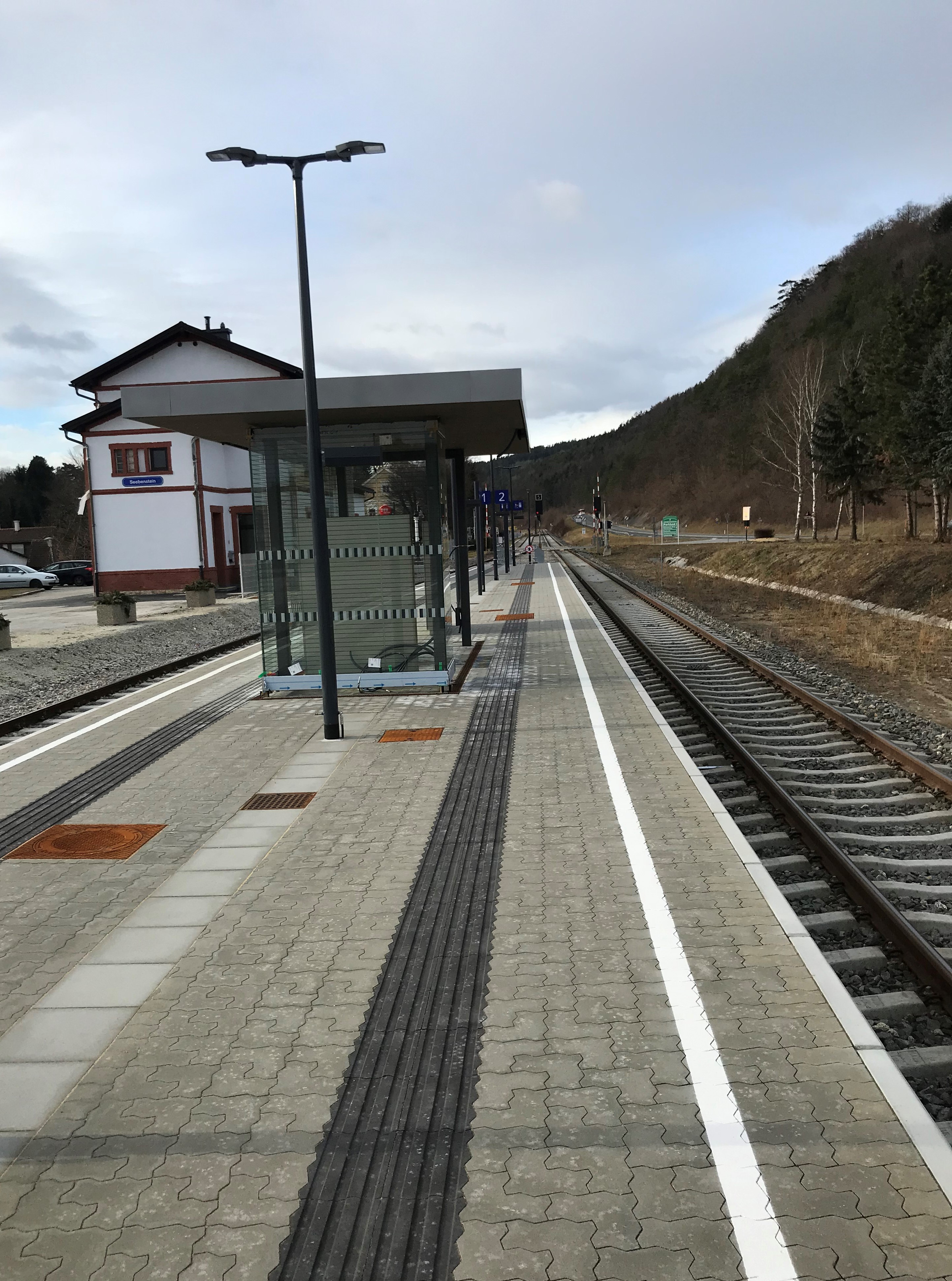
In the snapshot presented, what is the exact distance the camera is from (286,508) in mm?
12961

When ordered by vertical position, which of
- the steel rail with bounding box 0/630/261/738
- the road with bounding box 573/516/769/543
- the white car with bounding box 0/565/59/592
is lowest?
the steel rail with bounding box 0/630/261/738

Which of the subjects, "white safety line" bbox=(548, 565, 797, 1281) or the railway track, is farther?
the railway track

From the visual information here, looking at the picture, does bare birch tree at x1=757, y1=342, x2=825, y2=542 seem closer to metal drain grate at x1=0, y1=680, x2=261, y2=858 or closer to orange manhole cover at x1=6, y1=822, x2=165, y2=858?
metal drain grate at x1=0, y1=680, x2=261, y2=858

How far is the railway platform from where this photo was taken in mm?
3045

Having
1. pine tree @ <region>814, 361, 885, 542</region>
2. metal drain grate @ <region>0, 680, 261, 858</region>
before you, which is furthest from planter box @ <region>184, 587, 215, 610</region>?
pine tree @ <region>814, 361, 885, 542</region>

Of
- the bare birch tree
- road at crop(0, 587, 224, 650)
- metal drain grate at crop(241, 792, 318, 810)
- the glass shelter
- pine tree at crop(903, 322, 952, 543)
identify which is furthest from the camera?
the bare birch tree

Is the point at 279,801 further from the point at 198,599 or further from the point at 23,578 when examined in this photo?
the point at 23,578

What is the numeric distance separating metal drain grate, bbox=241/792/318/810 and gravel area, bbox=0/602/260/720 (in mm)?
5909

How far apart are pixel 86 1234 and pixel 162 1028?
51.9 inches

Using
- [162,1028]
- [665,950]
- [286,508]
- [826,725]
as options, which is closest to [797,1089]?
[665,950]

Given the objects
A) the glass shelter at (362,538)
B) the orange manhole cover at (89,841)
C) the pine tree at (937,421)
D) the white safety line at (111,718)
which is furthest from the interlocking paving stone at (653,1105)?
the pine tree at (937,421)

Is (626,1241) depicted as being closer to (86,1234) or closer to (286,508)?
(86,1234)

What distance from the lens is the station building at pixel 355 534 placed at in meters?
12.7

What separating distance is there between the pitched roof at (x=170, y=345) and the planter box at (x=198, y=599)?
10.8 m
